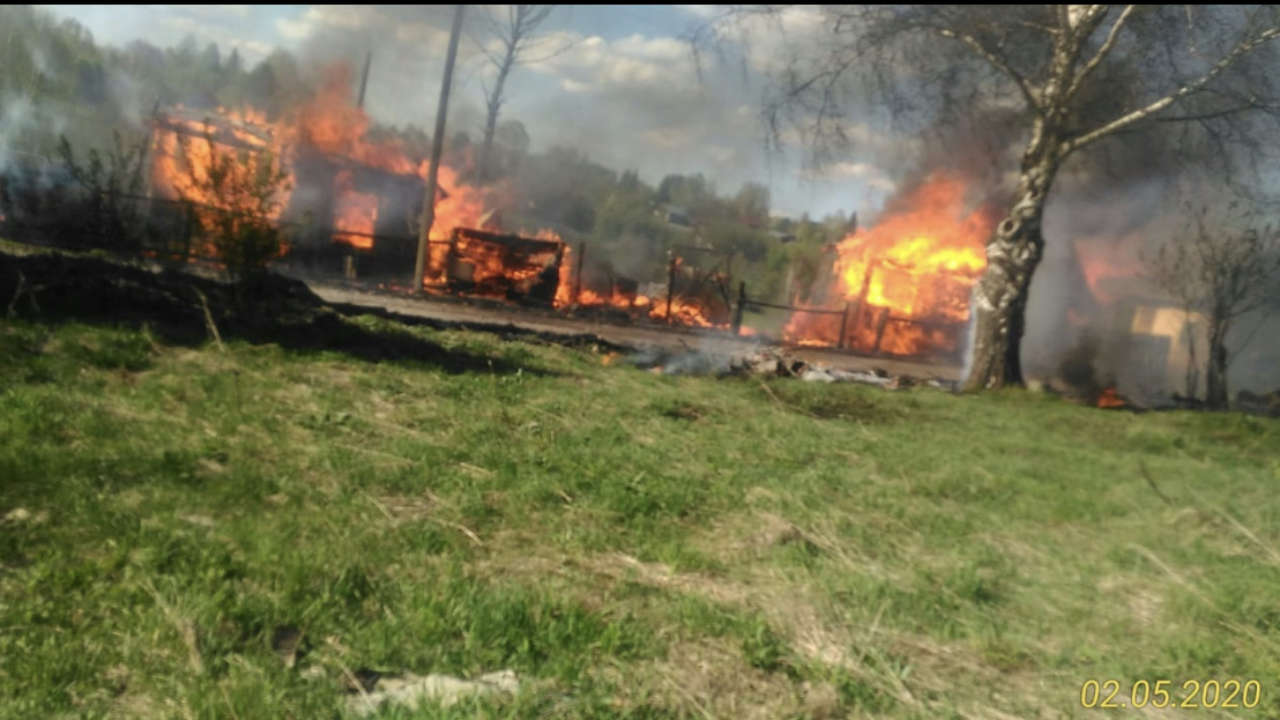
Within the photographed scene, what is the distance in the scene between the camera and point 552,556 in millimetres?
3869

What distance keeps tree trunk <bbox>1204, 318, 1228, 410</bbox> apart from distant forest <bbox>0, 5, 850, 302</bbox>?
1369 centimetres

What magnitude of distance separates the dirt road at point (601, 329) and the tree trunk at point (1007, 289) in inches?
119

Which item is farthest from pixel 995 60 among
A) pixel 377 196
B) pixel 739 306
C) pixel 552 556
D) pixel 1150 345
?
pixel 377 196

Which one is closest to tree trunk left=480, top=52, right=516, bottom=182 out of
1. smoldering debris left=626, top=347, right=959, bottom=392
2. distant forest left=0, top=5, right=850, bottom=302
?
distant forest left=0, top=5, right=850, bottom=302

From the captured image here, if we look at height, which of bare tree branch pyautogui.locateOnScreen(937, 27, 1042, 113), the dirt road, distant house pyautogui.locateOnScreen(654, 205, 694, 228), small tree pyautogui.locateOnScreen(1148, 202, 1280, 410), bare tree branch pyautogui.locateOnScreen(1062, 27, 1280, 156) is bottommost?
the dirt road

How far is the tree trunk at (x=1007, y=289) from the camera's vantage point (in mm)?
12344

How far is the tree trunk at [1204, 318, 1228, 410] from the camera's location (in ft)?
45.0

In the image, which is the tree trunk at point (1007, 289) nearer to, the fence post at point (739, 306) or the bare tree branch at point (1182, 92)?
the bare tree branch at point (1182, 92)

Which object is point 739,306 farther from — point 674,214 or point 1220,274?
point 674,214

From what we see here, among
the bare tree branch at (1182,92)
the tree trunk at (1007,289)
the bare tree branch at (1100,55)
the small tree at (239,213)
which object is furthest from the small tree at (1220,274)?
the small tree at (239,213)

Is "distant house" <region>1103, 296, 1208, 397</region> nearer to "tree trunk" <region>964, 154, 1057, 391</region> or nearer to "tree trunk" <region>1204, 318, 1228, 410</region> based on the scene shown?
"tree trunk" <region>1204, 318, 1228, 410</region>

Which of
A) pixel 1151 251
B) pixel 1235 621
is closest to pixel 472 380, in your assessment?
pixel 1235 621

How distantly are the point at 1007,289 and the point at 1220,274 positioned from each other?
11.1 feet

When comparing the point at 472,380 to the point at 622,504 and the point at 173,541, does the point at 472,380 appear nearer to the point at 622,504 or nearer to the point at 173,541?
the point at 622,504
